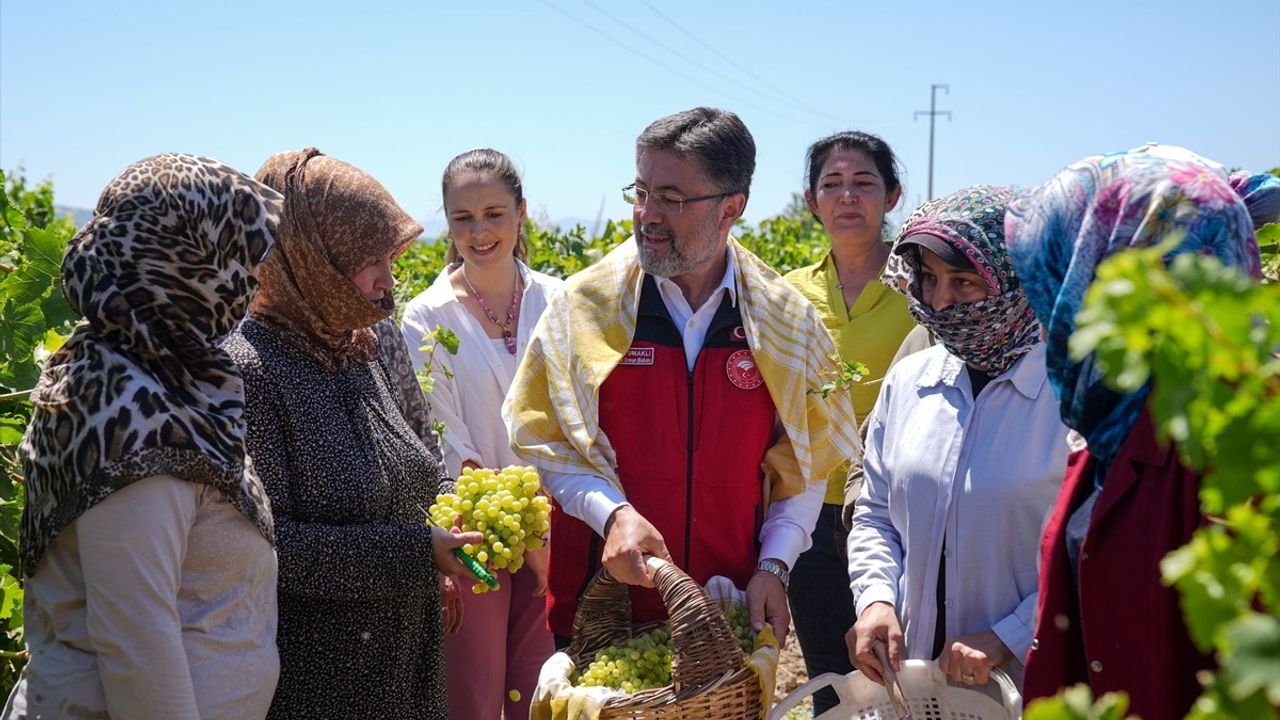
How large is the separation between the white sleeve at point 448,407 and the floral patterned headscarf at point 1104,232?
8.17ft

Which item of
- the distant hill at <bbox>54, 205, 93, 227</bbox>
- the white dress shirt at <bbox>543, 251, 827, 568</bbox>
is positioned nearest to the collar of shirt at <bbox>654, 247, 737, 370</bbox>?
the white dress shirt at <bbox>543, 251, 827, 568</bbox>

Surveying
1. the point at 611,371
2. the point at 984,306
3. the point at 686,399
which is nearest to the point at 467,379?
the point at 611,371

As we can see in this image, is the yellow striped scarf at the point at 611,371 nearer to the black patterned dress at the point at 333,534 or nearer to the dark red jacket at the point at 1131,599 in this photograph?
the black patterned dress at the point at 333,534

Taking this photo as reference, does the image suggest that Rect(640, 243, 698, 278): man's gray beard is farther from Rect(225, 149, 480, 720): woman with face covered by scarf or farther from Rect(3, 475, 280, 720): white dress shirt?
Rect(3, 475, 280, 720): white dress shirt

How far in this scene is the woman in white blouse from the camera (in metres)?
3.68

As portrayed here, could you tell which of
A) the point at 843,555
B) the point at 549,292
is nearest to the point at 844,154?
the point at 549,292

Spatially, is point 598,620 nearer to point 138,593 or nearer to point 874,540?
point 874,540

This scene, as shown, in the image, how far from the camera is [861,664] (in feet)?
8.56

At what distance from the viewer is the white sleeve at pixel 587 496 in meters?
2.86

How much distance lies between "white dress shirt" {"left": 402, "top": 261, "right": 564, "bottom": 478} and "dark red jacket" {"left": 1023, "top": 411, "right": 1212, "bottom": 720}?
240cm

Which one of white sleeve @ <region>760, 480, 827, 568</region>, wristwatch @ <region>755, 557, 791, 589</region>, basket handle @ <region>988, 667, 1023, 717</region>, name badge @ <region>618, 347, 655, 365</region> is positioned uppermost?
name badge @ <region>618, 347, 655, 365</region>

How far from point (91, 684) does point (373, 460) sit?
0.84 metres

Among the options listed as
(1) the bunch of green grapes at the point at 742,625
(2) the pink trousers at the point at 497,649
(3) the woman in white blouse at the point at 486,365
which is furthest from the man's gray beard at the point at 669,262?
(2) the pink trousers at the point at 497,649

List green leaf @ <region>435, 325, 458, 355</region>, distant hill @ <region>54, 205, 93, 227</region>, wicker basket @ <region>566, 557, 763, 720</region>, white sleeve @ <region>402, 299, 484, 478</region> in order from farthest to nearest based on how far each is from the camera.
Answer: distant hill @ <region>54, 205, 93, 227</region>
white sleeve @ <region>402, 299, 484, 478</region>
green leaf @ <region>435, 325, 458, 355</region>
wicker basket @ <region>566, 557, 763, 720</region>
